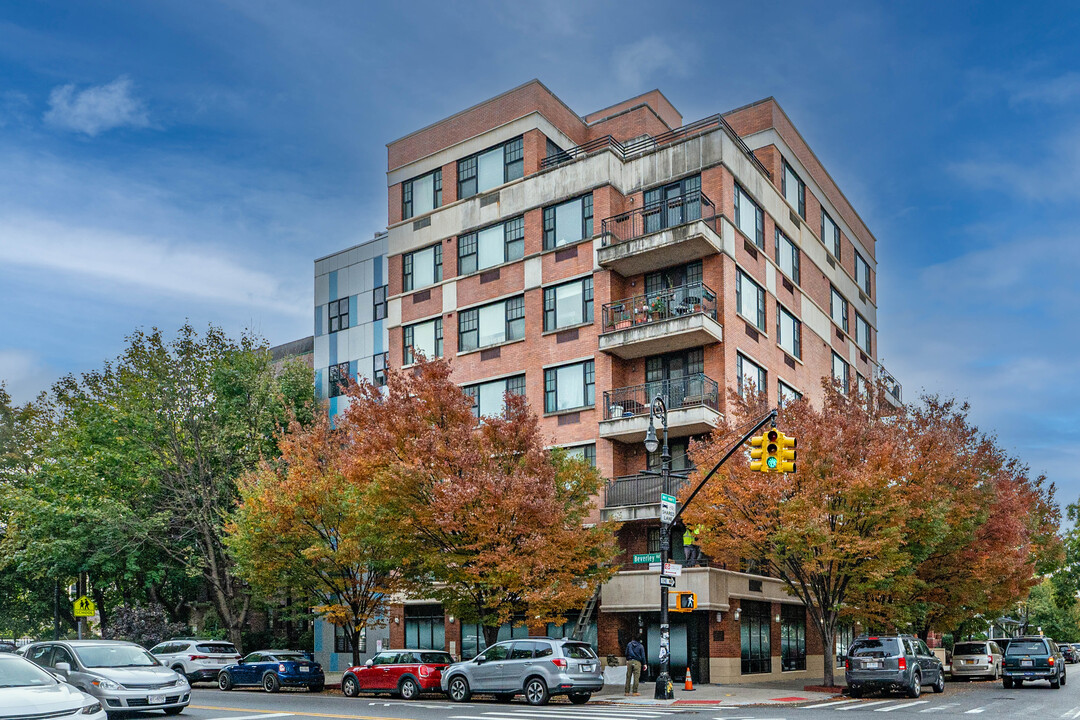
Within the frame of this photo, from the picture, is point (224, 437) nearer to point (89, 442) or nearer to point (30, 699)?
point (89, 442)

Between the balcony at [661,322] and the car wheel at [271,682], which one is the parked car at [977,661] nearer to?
the balcony at [661,322]

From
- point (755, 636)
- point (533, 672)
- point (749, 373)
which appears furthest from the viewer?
point (749, 373)

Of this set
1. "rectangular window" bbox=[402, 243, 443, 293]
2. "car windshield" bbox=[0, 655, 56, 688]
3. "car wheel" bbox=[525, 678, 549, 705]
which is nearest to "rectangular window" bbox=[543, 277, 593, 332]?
"rectangular window" bbox=[402, 243, 443, 293]

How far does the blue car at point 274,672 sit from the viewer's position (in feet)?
107

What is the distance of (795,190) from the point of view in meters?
48.1

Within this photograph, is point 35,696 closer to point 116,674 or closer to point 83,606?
point 116,674

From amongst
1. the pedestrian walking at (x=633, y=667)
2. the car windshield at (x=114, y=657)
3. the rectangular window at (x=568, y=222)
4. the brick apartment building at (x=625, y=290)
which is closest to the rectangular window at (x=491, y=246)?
the brick apartment building at (x=625, y=290)

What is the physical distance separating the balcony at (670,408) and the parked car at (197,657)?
641 inches

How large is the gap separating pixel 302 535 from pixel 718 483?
46.6 ft

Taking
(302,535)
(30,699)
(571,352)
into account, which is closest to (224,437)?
(302,535)

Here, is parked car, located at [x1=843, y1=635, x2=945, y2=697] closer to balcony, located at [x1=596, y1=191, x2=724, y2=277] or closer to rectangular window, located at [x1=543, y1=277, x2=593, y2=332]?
balcony, located at [x1=596, y1=191, x2=724, y2=277]

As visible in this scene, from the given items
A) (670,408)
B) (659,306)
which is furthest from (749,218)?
(670,408)

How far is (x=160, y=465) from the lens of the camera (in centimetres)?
4541

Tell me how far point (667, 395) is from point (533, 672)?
602 inches
